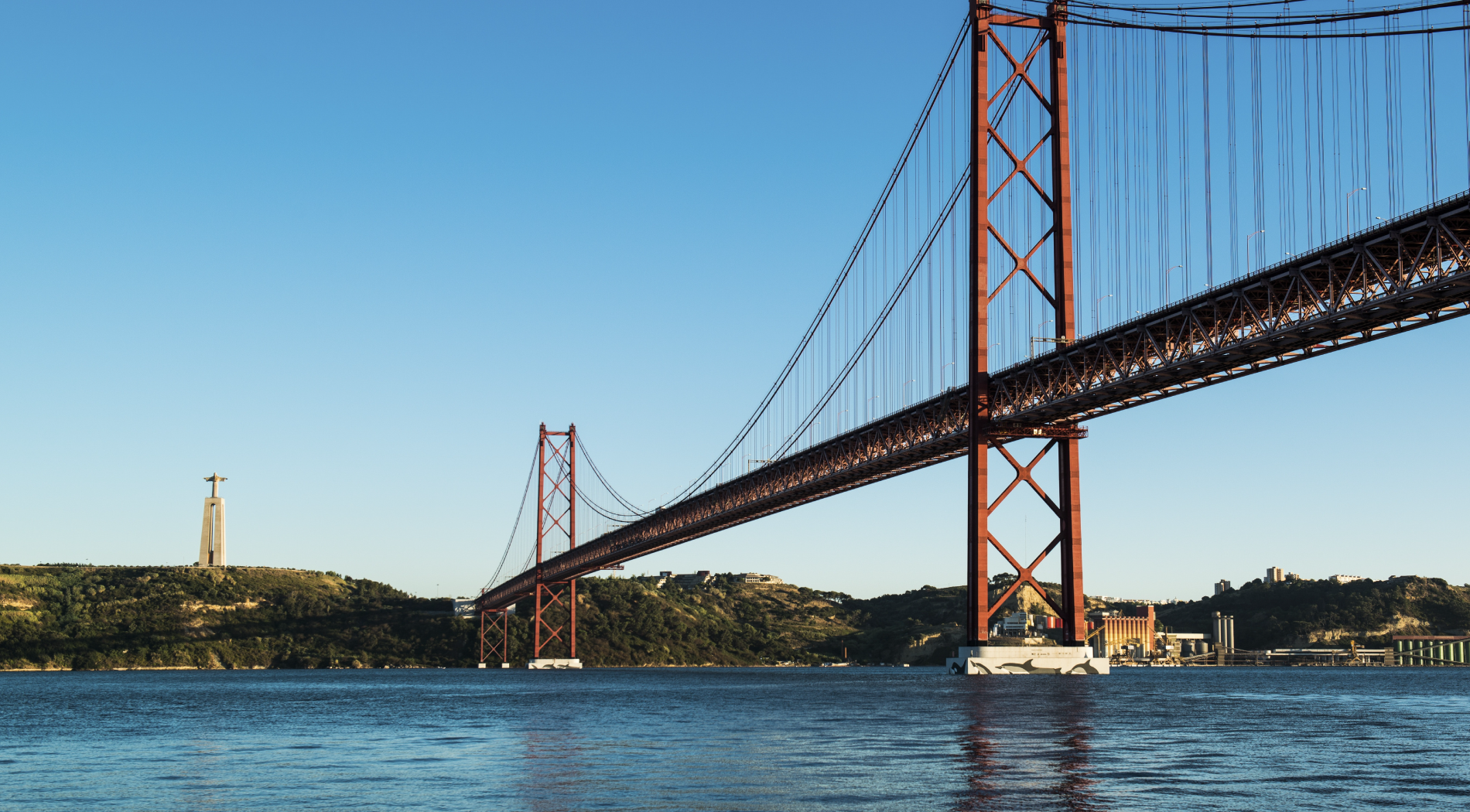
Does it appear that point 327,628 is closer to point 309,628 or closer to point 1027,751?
point 309,628

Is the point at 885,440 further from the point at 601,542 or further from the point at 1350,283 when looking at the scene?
Answer: the point at 601,542

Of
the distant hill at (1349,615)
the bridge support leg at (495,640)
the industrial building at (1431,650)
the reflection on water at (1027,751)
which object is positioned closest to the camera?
the reflection on water at (1027,751)

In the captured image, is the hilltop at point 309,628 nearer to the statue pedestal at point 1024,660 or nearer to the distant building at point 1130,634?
the distant building at point 1130,634

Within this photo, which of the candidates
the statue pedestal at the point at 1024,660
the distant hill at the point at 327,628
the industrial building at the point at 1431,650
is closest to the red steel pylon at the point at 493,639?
the distant hill at the point at 327,628

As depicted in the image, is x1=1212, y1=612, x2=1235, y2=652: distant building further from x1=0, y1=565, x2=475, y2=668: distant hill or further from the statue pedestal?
the statue pedestal

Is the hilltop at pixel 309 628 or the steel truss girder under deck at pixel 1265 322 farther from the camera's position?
the hilltop at pixel 309 628

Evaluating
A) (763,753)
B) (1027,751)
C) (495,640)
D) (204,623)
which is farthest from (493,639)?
(1027,751)

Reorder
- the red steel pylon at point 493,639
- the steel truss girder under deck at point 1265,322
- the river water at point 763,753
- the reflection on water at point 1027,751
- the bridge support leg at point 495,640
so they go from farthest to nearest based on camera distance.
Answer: the red steel pylon at point 493,639, the bridge support leg at point 495,640, the steel truss girder under deck at point 1265,322, the river water at point 763,753, the reflection on water at point 1027,751
